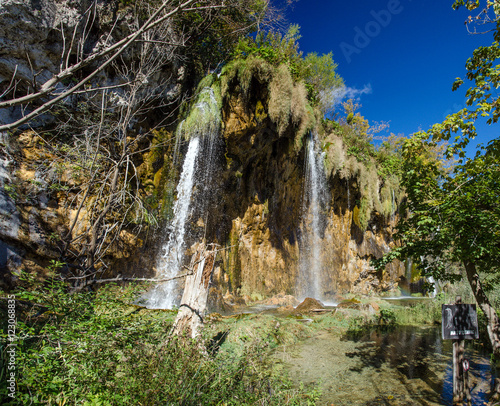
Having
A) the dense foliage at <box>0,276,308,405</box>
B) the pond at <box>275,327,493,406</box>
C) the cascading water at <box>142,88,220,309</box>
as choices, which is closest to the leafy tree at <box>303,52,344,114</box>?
the cascading water at <box>142,88,220,309</box>

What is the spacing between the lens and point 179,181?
36.2 ft

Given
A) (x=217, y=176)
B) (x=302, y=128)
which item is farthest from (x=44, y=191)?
(x=302, y=128)

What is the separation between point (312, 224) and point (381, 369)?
1092 cm

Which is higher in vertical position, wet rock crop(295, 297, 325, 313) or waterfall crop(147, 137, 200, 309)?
waterfall crop(147, 137, 200, 309)

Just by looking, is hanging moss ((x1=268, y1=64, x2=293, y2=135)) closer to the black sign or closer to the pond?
the pond

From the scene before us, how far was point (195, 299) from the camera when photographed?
4.77 metres

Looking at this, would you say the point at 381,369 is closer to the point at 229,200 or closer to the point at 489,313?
the point at 489,313

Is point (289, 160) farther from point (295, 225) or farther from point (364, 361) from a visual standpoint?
point (364, 361)

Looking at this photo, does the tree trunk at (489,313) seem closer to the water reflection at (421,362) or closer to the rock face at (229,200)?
the water reflection at (421,362)

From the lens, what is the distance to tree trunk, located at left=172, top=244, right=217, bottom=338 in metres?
4.48

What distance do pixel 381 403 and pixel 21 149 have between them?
31.8 feet

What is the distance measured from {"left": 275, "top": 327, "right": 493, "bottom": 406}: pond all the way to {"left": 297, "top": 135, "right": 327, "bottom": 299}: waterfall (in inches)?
304

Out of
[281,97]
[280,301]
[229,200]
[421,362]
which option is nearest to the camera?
[421,362]

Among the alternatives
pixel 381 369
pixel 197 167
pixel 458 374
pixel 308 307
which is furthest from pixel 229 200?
pixel 458 374
